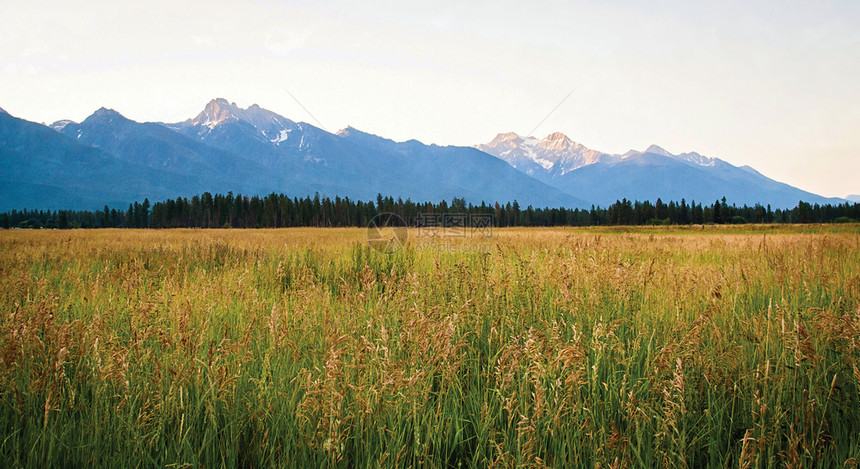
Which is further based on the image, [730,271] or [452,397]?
[730,271]

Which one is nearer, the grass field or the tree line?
the grass field

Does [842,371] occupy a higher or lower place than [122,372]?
lower

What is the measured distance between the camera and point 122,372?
2055 mm

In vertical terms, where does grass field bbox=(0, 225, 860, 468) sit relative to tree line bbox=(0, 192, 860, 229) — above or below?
below

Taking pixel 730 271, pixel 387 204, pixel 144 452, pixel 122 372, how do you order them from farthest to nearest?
pixel 387 204
pixel 730 271
pixel 122 372
pixel 144 452

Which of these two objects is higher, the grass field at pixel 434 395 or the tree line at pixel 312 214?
the tree line at pixel 312 214

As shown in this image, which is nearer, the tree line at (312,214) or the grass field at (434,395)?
the grass field at (434,395)

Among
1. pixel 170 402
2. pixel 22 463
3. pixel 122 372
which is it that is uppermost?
pixel 122 372

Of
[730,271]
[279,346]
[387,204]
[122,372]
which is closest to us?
[122,372]

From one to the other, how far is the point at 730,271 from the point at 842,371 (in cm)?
338

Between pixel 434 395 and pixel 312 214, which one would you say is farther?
pixel 312 214

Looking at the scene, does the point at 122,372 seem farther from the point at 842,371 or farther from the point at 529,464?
the point at 842,371

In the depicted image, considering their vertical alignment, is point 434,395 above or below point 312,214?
below

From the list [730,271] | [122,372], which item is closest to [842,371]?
[730,271]
